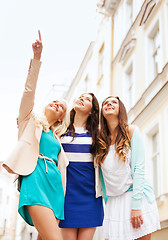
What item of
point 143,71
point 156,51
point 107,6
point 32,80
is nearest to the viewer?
point 32,80

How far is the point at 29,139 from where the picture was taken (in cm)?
298

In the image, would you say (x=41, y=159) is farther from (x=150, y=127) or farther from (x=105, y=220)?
(x=150, y=127)

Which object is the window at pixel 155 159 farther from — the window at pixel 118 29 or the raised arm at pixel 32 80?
the raised arm at pixel 32 80

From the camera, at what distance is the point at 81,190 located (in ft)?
10.8

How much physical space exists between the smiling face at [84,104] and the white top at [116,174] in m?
0.68

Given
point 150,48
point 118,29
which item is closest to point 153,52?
point 150,48

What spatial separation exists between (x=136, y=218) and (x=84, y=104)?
55.9 inches

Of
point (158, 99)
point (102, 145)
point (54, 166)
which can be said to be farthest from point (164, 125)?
point (54, 166)

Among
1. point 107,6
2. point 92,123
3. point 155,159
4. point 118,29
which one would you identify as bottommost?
point 92,123

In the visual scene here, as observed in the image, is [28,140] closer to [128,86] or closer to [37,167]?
[37,167]

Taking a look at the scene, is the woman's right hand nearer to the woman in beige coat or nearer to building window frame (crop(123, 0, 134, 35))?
the woman in beige coat

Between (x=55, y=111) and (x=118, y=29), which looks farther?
(x=118, y=29)

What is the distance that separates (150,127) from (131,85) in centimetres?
297

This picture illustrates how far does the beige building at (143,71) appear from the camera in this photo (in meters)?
7.63
